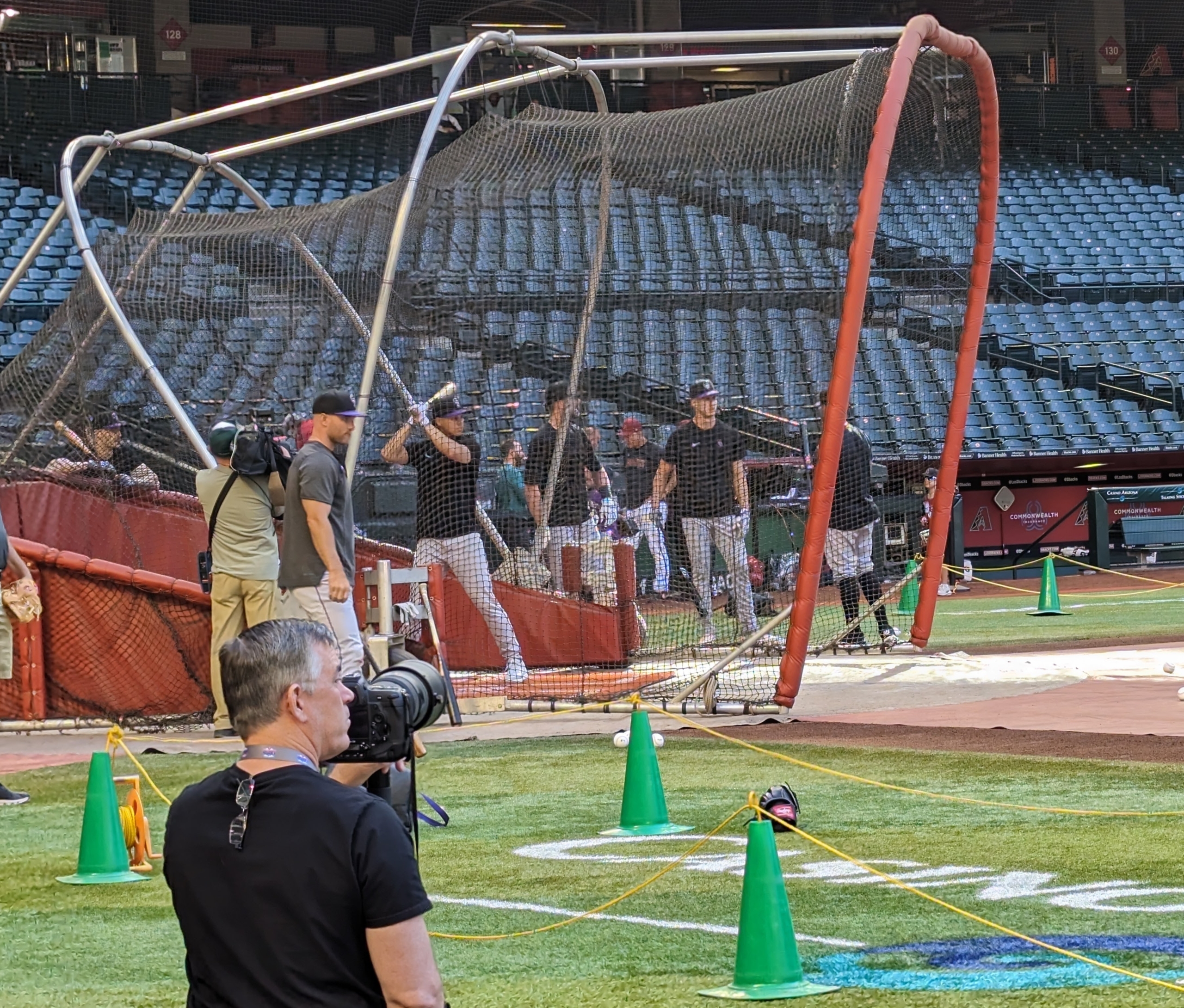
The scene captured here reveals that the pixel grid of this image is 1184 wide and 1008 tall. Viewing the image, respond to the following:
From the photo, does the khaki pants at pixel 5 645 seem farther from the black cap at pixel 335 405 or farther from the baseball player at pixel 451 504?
the baseball player at pixel 451 504

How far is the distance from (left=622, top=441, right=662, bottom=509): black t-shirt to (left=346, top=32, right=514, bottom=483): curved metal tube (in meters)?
1.95

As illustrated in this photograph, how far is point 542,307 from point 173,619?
11.3ft

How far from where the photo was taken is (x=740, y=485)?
12539mm

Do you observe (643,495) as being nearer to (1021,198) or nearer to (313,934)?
(313,934)

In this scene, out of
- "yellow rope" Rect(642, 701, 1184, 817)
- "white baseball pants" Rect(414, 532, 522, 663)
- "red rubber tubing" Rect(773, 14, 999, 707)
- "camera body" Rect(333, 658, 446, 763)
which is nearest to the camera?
"camera body" Rect(333, 658, 446, 763)

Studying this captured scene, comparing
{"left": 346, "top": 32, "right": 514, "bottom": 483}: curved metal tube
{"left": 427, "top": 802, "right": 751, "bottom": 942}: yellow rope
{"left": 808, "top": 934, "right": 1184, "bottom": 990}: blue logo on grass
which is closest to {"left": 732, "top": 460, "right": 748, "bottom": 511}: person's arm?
{"left": 346, "top": 32, "right": 514, "bottom": 483}: curved metal tube

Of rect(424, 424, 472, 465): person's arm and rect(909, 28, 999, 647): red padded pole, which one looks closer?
rect(424, 424, 472, 465): person's arm

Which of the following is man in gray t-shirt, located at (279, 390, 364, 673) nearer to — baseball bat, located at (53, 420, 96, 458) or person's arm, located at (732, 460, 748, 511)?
person's arm, located at (732, 460, 748, 511)

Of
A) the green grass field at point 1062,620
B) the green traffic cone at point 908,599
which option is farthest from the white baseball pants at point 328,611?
the green grass field at point 1062,620

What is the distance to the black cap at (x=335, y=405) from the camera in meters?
9.30

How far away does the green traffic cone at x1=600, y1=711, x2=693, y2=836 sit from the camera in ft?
24.2

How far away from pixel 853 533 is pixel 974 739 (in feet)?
15.7

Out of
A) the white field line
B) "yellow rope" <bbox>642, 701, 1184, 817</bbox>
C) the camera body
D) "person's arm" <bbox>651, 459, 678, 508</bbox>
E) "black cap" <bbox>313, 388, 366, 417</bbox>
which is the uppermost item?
"black cap" <bbox>313, 388, 366, 417</bbox>

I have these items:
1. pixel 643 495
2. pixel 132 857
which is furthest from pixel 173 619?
pixel 132 857
